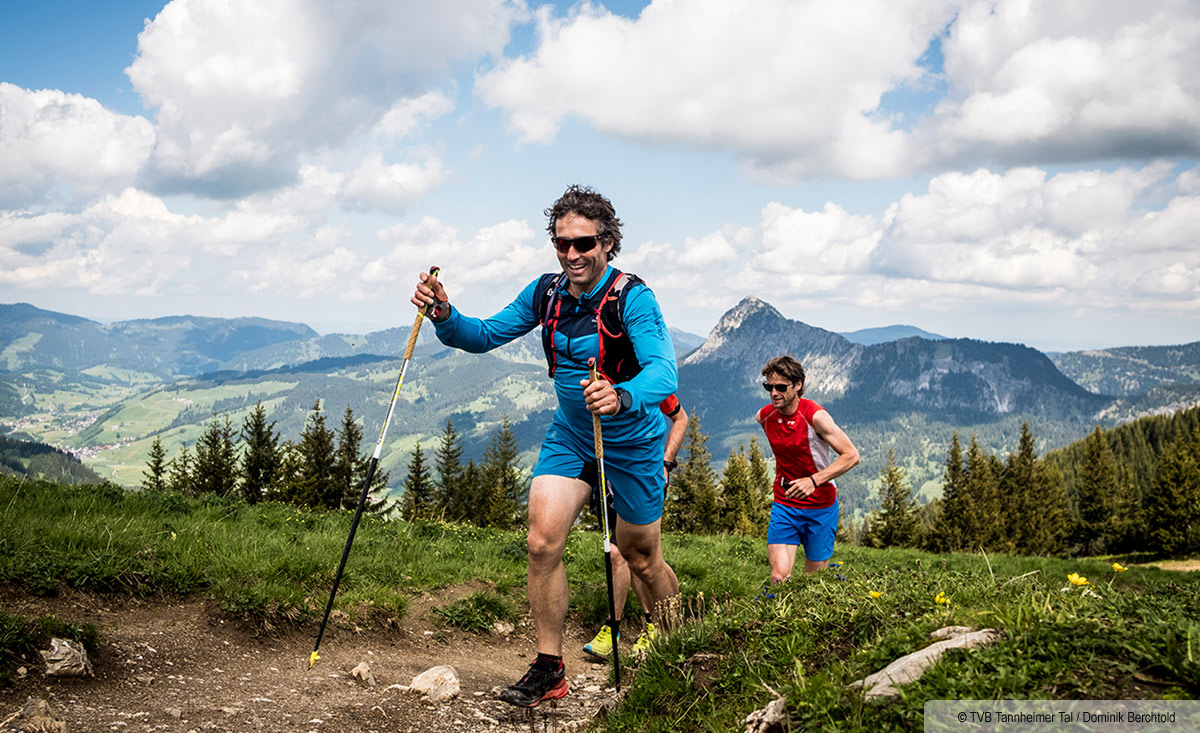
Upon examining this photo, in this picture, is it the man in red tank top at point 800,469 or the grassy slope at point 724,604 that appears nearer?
the grassy slope at point 724,604

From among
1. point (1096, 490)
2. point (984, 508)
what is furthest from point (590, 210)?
point (1096, 490)

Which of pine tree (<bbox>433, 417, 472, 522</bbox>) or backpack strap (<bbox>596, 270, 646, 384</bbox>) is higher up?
backpack strap (<bbox>596, 270, 646, 384</bbox>)

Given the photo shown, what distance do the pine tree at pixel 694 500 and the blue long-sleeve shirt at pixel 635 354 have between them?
1839 inches

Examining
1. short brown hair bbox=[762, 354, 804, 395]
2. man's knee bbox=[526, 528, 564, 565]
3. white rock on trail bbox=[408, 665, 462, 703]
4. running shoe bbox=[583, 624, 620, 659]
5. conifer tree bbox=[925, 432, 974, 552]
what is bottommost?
conifer tree bbox=[925, 432, 974, 552]

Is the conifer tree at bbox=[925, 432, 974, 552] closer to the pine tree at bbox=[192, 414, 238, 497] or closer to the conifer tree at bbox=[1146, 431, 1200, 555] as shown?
the conifer tree at bbox=[1146, 431, 1200, 555]

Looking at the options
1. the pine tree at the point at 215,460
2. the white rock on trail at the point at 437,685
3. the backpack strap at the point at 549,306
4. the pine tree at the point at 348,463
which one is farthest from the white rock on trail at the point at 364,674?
the pine tree at the point at 215,460

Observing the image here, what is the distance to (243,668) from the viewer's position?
5.71m

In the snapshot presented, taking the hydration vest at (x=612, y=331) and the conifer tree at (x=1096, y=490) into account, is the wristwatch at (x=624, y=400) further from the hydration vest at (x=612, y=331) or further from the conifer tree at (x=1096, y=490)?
the conifer tree at (x=1096, y=490)

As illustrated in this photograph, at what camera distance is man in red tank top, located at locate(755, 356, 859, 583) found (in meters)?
8.31

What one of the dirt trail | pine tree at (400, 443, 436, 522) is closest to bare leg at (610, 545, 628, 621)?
the dirt trail

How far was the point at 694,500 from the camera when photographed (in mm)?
52812

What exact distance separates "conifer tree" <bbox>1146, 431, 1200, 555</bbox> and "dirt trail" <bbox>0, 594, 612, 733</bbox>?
2949 inches

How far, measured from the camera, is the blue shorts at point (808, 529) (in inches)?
332

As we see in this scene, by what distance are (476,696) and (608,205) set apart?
4.28m
